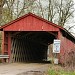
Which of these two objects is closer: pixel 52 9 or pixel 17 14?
pixel 17 14

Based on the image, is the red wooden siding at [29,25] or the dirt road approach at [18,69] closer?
the dirt road approach at [18,69]

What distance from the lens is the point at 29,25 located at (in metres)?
24.3

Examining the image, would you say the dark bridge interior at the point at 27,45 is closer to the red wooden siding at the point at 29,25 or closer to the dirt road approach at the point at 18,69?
the red wooden siding at the point at 29,25

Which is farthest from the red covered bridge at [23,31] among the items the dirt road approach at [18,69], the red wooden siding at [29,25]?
the dirt road approach at [18,69]

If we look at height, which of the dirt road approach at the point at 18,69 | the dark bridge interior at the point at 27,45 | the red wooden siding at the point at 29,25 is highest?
the red wooden siding at the point at 29,25

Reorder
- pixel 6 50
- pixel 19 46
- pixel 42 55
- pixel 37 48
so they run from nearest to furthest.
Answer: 1. pixel 6 50
2. pixel 19 46
3. pixel 37 48
4. pixel 42 55

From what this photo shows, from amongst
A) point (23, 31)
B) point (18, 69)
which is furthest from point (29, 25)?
point (18, 69)

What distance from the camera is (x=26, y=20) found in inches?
965

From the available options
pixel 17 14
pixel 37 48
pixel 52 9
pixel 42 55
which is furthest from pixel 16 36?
pixel 52 9

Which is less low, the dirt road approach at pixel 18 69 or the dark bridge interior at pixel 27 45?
the dark bridge interior at pixel 27 45

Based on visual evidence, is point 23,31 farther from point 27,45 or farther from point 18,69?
point 18,69

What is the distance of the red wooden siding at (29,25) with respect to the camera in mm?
23938

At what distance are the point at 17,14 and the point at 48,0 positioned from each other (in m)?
10.5

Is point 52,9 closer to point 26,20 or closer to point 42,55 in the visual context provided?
point 42,55
